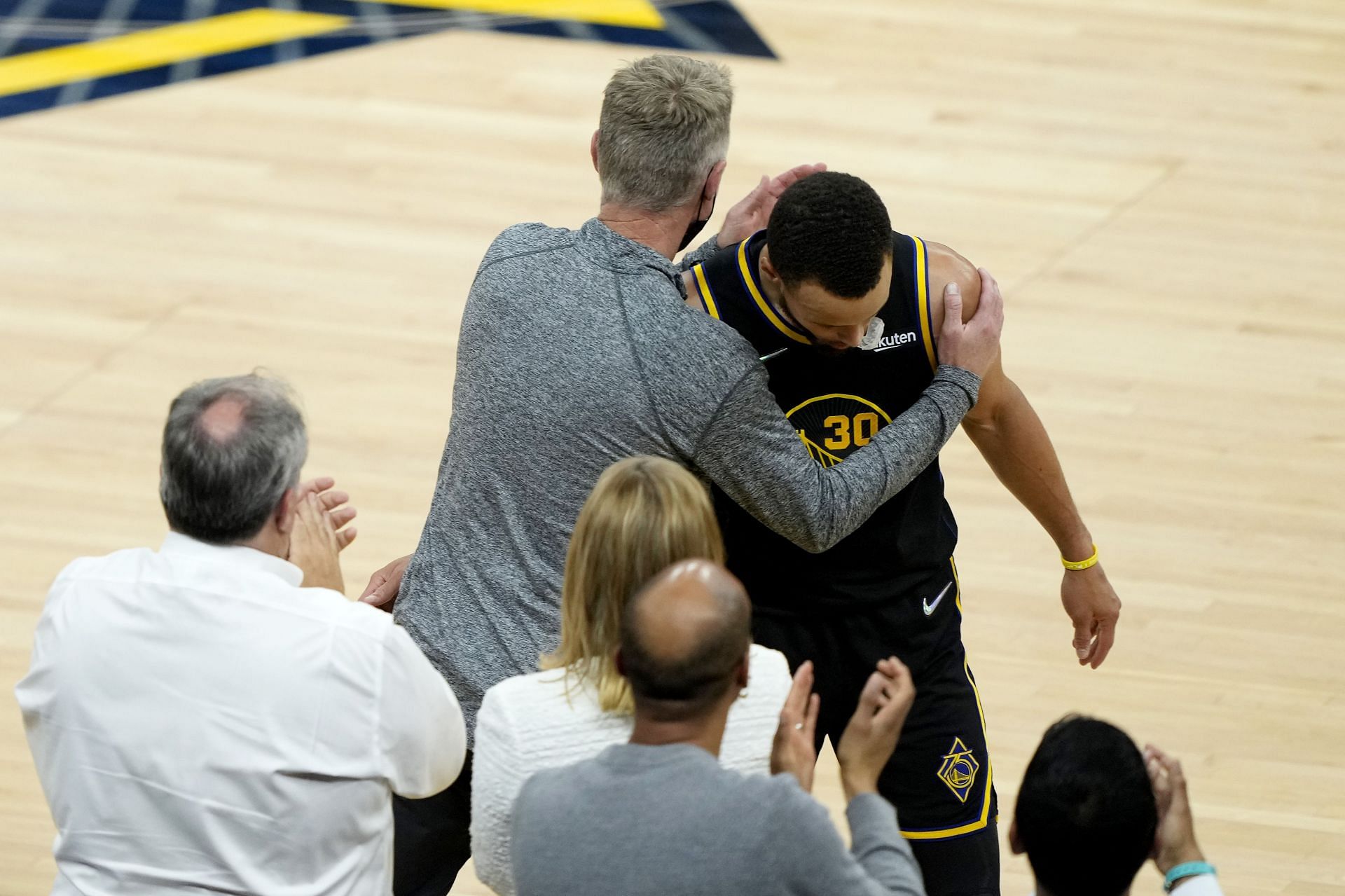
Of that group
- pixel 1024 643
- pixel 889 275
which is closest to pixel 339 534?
pixel 889 275

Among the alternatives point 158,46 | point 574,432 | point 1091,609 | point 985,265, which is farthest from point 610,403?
point 158,46

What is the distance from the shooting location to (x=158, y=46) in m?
6.32

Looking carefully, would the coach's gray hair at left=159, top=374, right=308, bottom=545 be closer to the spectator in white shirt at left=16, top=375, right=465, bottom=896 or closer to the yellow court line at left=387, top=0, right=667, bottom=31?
the spectator in white shirt at left=16, top=375, right=465, bottom=896

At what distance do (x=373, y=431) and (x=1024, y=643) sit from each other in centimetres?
164

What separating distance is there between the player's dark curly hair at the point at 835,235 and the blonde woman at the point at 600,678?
0.36 meters

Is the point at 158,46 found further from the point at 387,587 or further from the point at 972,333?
the point at 972,333

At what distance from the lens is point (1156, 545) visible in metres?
4.01

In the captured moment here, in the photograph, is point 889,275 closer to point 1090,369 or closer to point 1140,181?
point 1090,369

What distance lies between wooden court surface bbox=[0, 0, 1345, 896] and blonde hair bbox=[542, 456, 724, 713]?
147 centimetres

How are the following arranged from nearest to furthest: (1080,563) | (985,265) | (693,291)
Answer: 1. (693,291)
2. (1080,563)
3. (985,265)

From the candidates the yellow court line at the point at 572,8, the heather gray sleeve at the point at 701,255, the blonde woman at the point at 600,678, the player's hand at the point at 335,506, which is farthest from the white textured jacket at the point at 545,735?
the yellow court line at the point at 572,8

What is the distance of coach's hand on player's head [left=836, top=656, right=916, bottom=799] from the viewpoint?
1801mm

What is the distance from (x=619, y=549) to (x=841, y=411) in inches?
25.0

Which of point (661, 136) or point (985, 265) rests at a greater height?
point (661, 136)
